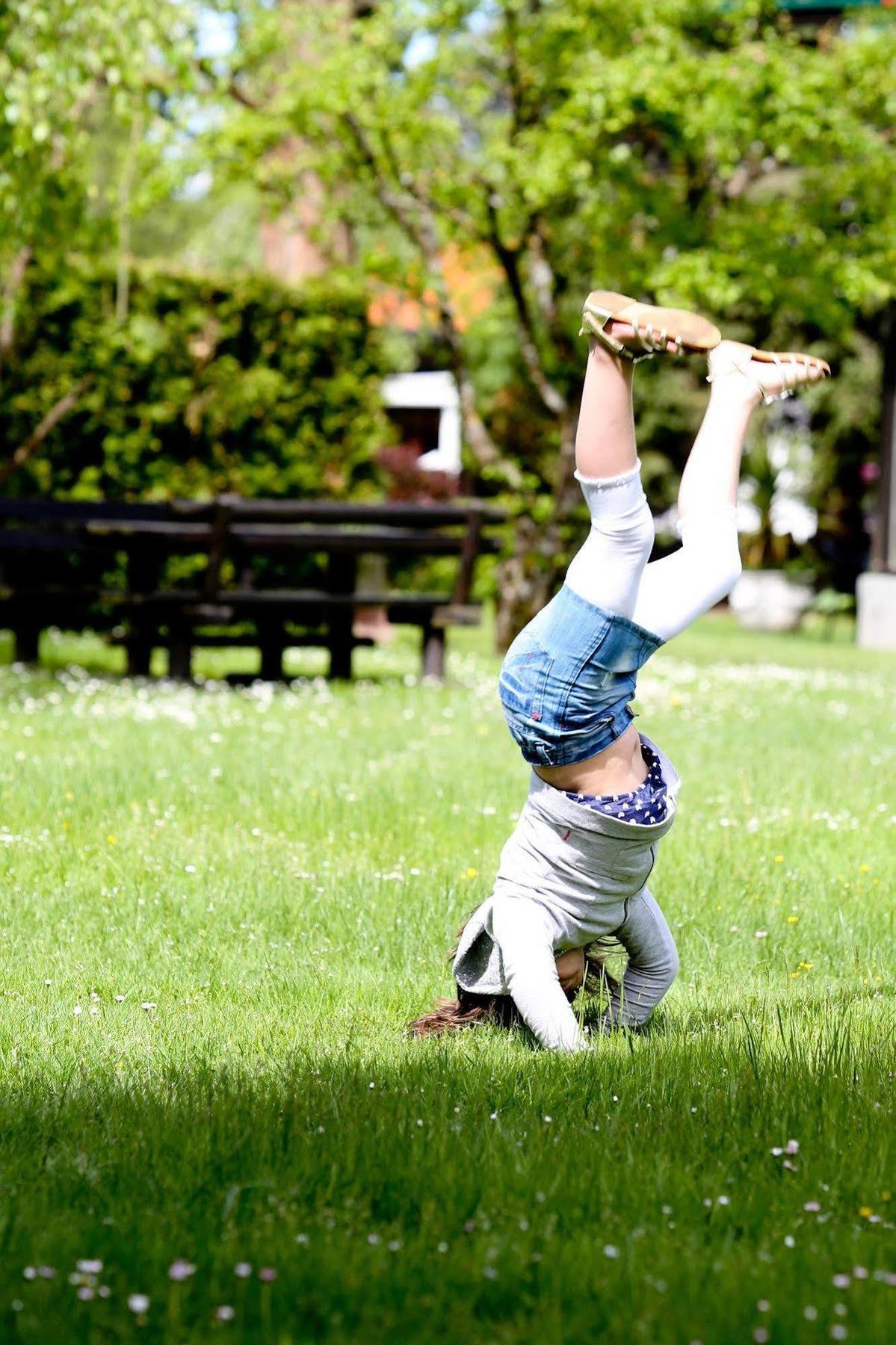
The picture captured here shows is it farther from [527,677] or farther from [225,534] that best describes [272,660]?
[527,677]

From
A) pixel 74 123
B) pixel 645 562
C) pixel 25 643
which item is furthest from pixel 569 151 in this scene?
pixel 645 562

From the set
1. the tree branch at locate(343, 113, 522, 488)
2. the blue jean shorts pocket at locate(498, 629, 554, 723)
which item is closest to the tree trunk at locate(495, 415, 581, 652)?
the tree branch at locate(343, 113, 522, 488)

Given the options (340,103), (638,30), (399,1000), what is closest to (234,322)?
(340,103)

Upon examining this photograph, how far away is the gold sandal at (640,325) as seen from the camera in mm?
3195

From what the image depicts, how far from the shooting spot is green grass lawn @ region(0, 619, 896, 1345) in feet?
7.23

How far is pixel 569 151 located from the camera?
12875mm

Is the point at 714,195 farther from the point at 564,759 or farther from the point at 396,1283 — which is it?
the point at 396,1283

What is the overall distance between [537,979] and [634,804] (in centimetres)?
42

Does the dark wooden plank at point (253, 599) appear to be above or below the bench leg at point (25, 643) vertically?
above

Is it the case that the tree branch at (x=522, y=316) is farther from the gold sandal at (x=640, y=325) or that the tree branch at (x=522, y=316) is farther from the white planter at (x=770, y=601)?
the gold sandal at (x=640, y=325)

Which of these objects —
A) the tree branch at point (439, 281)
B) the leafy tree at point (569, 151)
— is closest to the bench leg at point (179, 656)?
the leafy tree at point (569, 151)

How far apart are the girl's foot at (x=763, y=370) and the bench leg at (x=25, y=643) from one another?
8.40 meters

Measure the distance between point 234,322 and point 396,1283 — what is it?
→ 1381 centimetres

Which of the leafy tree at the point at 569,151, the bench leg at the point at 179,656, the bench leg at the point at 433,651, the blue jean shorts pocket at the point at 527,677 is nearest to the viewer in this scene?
the blue jean shorts pocket at the point at 527,677
